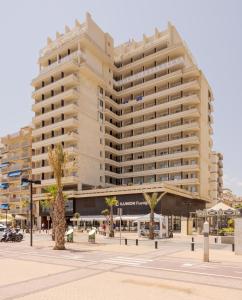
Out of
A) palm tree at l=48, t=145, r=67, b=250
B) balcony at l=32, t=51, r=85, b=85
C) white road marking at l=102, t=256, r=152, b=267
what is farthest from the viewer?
balcony at l=32, t=51, r=85, b=85

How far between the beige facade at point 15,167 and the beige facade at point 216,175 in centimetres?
5065

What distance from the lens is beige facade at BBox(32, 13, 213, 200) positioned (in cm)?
A: 6744

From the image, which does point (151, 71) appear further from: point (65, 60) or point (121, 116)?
point (65, 60)

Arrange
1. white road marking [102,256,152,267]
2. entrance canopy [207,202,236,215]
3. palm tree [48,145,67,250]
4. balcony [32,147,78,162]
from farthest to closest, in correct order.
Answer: balcony [32,147,78,162]
entrance canopy [207,202,236,215]
palm tree [48,145,67,250]
white road marking [102,256,152,267]

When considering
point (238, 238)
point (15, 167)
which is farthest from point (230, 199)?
point (238, 238)

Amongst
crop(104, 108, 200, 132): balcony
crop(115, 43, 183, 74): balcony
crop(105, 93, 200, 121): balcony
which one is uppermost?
crop(115, 43, 183, 74): balcony

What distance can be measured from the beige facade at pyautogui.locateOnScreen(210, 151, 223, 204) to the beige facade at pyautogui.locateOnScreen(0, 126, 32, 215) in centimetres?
5065

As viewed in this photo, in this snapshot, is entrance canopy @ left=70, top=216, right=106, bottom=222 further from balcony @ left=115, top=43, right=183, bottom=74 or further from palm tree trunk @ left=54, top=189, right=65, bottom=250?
balcony @ left=115, top=43, right=183, bottom=74

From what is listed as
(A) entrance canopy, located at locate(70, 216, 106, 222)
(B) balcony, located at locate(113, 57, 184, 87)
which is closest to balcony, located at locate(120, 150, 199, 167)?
(A) entrance canopy, located at locate(70, 216, 106, 222)

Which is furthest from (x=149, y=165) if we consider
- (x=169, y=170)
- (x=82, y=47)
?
(x=82, y=47)

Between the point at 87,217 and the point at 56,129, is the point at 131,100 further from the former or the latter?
the point at 87,217

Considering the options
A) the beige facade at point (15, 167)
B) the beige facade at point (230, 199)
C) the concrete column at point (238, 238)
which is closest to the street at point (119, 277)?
the concrete column at point (238, 238)

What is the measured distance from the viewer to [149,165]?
7350 centimetres

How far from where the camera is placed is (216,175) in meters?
107
